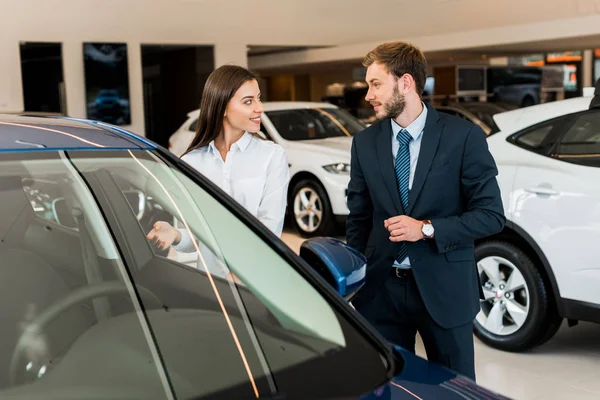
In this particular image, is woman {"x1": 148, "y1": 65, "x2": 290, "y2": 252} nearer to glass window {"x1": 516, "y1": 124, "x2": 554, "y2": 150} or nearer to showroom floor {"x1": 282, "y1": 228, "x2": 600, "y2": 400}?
showroom floor {"x1": 282, "y1": 228, "x2": 600, "y2": 400}

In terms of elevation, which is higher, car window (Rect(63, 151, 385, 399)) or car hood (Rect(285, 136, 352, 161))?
car window (Rect(63, 151, 385, 399))

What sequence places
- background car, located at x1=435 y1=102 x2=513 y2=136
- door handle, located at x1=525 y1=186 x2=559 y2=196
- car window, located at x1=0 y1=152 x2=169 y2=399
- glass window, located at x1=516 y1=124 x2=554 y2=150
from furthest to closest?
1. background car, located at x1=435 y1=102 x2=513 y2=136
2. glass window, located at x1=516 y1=124 x2=554 y2=150
3. door handle, located at x1=525 y1=186 x2=559 y2=196
4. car window, located at x1=0 y1=152 x2=169 y2=399

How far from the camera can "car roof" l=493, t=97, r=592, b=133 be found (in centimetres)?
442

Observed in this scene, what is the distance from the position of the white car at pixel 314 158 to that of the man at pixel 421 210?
5544 millimetres

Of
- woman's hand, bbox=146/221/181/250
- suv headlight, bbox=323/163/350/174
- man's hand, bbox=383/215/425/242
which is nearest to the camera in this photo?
woman's hand, bbox=146/221/181/250

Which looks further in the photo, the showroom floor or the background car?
the background car

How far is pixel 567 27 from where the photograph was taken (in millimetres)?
12672

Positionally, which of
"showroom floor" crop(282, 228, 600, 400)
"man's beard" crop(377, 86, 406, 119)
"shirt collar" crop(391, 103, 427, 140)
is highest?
"man's beard" crop(377, 86, 406, 119)

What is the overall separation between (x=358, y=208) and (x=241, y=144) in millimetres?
469

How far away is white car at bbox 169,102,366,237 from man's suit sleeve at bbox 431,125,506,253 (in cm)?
564

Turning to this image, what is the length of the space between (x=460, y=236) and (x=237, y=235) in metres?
0.90

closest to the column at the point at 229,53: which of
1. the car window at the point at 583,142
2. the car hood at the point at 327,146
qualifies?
the car hood at the point at 327,146

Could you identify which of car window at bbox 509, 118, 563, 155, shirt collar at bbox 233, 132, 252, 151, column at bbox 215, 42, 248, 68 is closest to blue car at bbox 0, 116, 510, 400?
shirt collar at bbox 233, 132, 252, 151

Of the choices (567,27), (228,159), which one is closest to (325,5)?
(567,27)
